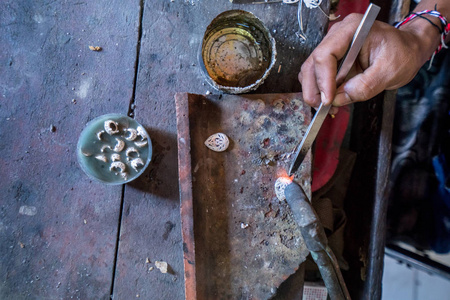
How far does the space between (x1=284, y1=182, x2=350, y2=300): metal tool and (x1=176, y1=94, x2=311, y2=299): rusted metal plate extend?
0.67 ft

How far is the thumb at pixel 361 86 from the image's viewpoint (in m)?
1.38

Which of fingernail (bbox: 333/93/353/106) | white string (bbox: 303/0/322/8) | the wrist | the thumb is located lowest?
fingernail (bbox: 333/93/353/106)

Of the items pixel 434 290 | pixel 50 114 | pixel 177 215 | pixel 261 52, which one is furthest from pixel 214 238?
pixel 434 290

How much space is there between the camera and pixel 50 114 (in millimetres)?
1774

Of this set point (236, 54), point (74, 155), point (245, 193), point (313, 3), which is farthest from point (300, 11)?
point (74, 155)

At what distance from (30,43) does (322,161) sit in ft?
5.78

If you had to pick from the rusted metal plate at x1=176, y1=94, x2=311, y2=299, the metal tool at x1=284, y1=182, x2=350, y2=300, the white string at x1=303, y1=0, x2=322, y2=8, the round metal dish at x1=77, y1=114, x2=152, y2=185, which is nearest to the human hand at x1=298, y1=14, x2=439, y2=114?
the rusted metal plate at x1=176, y1=94, x2=311, y2=299

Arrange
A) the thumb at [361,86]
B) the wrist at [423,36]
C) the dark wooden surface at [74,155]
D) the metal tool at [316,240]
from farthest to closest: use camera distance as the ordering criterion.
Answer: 1. the dark wooden surface at [74,155]
2. the wrist at [423,36]
3. the thumb at [361,86]
4. the metal tool at [316,240]

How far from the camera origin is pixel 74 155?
1.77 metres

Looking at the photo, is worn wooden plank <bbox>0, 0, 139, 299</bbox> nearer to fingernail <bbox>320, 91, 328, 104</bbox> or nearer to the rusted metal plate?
the rusted metal plate

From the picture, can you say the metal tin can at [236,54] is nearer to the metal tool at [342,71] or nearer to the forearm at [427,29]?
the metal tool at [342,71]

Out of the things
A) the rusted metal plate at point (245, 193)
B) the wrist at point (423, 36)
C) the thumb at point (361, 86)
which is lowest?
the rusted metal plate at point (245, 193)

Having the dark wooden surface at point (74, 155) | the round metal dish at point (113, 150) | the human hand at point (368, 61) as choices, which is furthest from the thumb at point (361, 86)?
the round metal dish at point (113, 150)

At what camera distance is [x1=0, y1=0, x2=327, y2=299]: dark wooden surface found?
1.76m
